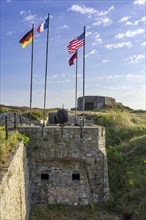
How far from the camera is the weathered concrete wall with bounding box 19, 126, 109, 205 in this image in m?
13.2

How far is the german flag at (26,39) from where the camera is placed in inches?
574

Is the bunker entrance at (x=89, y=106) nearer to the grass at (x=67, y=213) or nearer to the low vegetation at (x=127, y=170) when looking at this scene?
the low vegetation at (x=127, y=170)

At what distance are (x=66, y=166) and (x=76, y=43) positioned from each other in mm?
5581

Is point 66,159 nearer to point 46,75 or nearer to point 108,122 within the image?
point 46,75

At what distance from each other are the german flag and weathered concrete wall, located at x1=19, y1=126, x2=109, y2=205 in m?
3.90

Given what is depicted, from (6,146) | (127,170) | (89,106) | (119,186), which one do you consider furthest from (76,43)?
(89,106)

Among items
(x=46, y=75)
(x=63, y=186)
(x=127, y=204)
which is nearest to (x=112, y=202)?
(x=127, y=204)

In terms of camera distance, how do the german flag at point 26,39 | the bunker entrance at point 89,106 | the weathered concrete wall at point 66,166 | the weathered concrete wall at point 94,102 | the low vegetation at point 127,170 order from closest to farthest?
the low vegetation at point 127,170 < the weathered concrete wall at point 66,166 < the german flag at point 26,39 < the weathered concrete wall at point 94,102 < the bunker entrance at point 89,106

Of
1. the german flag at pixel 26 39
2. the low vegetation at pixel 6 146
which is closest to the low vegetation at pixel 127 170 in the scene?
the low vegetation at pixel 6 146

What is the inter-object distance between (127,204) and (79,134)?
331cm

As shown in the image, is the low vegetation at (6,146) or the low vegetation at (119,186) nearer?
the low vegetation at (6,146)

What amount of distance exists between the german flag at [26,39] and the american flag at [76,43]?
1.76 m

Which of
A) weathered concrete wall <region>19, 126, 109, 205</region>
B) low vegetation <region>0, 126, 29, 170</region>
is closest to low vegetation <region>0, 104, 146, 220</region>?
low vegetation <region>0, 126, 29, 170</region>

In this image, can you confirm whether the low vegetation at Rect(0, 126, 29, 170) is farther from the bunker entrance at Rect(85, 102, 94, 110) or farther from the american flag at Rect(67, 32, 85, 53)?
the bunker entrance at Rect(85, 102, 94, 110)
